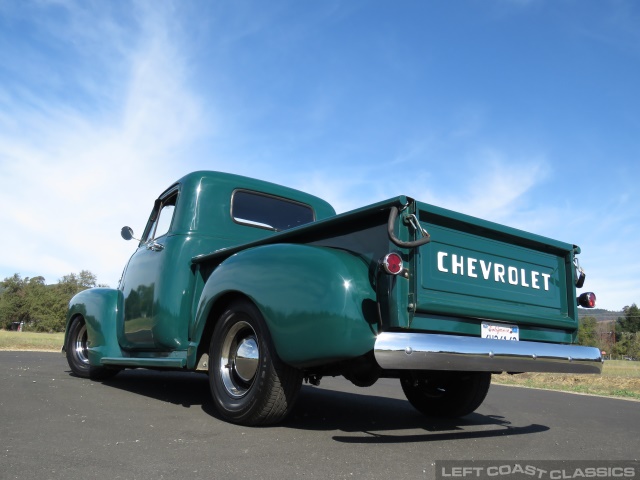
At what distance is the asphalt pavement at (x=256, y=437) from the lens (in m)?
2.47

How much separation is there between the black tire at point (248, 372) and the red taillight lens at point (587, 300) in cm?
229

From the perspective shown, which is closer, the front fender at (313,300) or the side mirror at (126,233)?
the front fender at (313,300)

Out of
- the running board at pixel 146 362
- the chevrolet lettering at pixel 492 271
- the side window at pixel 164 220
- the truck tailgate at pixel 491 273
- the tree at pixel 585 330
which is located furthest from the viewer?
the side window at pixel 164 220

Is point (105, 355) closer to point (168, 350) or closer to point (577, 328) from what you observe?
point (168, 350)

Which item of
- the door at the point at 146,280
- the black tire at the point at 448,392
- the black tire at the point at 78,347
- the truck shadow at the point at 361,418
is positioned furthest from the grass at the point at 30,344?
the black tire at the point at 448,392

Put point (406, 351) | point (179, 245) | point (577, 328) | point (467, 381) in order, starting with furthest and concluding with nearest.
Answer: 1. point (179, 245)
2. point (467, 381)
3. point (577, 328)
4. point (406, 351)

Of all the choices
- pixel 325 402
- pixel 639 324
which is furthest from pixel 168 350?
pixel 639 324

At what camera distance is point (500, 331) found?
349 cm

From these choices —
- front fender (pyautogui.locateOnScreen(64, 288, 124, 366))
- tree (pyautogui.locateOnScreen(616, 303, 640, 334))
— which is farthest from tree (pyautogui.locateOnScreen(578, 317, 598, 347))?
tree (pyautogui.locateOnScreen(616, 303, 640, 334))

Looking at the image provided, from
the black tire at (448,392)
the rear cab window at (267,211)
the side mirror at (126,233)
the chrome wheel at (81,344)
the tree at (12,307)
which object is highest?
the tree at (12,307)

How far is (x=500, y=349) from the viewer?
3133 millimetres

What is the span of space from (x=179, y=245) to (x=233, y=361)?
1.47 metres

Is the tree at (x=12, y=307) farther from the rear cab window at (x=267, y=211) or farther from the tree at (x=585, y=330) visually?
the rear cab window at (x=267, y=211)

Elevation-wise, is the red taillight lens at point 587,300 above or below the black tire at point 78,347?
above
